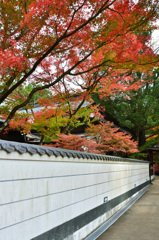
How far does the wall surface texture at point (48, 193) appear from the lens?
2820 mm

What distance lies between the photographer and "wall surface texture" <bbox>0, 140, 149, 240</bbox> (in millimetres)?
2820

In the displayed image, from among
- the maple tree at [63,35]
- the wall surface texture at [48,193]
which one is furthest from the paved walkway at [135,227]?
the maple tree at [63,35]

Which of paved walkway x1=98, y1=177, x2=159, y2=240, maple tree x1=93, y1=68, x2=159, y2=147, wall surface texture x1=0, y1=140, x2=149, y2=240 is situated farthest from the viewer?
maple tree x1=93, y1=68, x2=159, y2=147

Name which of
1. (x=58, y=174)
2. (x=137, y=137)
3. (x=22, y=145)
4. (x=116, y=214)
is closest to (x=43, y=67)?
(x=116, y=214)

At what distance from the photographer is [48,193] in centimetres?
375

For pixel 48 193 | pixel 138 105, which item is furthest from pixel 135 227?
pixel 138 105

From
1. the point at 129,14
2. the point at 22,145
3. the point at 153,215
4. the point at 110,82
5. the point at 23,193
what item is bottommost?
the point at 153,215

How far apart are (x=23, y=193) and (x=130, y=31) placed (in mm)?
6994

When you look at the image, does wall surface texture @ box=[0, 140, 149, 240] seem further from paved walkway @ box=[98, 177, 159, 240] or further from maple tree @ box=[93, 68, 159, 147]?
maple tree @ box=[93, 68, 159, 147]

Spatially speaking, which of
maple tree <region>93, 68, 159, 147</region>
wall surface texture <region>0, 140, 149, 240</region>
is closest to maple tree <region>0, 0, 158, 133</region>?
wall surface texture <region>0, 140, 149, 240</region>

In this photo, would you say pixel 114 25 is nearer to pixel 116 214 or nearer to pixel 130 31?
pixel 130 31

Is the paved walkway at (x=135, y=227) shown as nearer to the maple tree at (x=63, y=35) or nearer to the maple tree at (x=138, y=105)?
the maple tree at (x=63, y=35)

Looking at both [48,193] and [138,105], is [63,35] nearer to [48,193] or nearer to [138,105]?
[48,193]

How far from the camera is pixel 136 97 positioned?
2078 centimetres
